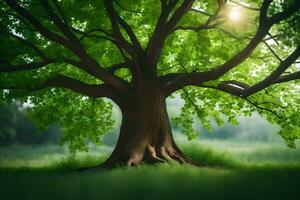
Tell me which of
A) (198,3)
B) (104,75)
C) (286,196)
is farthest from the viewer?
(198,3)

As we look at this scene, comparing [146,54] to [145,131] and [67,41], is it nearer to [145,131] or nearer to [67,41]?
→ [145,131]

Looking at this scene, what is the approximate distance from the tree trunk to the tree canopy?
2.37ft

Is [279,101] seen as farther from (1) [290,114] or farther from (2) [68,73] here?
(2) [68,73]

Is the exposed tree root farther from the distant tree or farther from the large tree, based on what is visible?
the distant tree

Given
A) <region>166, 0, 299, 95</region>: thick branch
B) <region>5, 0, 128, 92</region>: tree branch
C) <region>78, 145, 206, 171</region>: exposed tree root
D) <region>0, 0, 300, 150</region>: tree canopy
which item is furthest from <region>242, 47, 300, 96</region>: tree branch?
<region>5, 0, 128, 92</region>: tree branch

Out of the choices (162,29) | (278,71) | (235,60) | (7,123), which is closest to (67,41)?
(162,29)

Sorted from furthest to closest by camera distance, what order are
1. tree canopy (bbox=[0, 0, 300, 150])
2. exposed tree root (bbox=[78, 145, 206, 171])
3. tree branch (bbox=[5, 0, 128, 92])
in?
1. exposed tree root (bbox=[78, 145, 206, 171])
2. tree canopy (bbox=[0, 0, 300, 150])
3. tree branch (bbox=[5, 0, 128, 92])

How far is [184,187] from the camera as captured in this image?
9375mm

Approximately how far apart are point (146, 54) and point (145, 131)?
10.2ft

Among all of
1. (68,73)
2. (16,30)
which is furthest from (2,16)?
(68,73)

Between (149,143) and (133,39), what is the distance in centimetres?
415

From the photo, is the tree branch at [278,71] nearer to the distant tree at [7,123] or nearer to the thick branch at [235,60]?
the thick branch at [235,60]

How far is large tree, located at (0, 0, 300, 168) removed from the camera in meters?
15.3

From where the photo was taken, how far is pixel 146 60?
57.6ft
